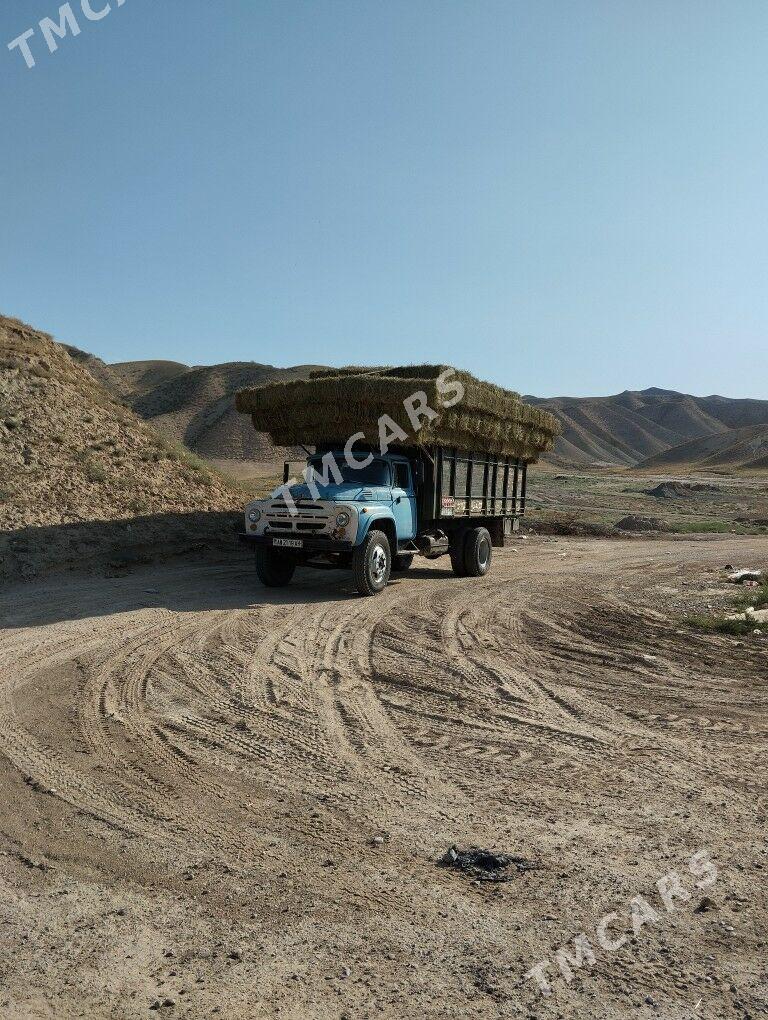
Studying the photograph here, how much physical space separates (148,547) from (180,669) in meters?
8.23

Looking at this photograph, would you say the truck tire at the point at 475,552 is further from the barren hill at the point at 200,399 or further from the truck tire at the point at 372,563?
the barren hill at the point at 200,399

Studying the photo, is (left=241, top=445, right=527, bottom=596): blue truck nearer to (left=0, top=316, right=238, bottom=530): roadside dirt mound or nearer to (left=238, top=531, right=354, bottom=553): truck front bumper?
(left=238, top=531, right=354, bottom=553): truck front bumper

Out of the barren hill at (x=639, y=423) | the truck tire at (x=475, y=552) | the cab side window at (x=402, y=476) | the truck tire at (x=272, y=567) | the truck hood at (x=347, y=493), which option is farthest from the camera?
the barren hill at (x=639, y=423)

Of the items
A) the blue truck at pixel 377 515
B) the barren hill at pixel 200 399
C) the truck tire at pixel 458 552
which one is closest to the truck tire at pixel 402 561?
the blue truck at pixel 377 515

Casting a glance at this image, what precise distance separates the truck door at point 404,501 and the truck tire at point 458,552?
1.52 metres

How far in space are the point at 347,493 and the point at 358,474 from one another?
0.92 meters

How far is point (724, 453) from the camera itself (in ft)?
309

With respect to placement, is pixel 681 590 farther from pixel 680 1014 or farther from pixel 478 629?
Answer: pixel 680 1014

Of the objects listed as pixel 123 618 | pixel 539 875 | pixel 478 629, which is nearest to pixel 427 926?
pixel 539 875

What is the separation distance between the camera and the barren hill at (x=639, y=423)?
487ft

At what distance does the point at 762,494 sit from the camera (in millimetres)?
40312

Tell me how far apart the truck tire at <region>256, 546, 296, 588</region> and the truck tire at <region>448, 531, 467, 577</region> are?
3.47 metres

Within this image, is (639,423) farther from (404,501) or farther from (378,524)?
(378,524)

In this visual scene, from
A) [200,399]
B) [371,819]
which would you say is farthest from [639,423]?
[371,819]
